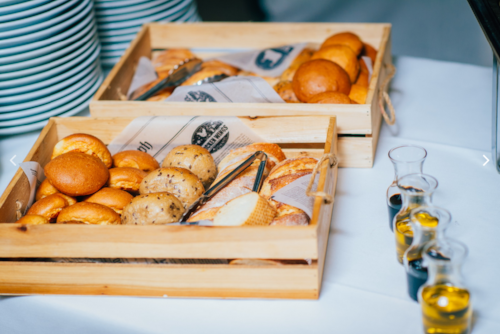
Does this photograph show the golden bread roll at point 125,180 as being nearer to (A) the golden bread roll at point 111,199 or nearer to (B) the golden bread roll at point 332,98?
(A) the golden bread roll at point 111,199

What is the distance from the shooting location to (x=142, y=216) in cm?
88

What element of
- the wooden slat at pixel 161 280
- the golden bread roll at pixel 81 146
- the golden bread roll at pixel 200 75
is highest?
the golden bread roll at pixel 200 75

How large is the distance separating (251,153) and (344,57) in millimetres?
445

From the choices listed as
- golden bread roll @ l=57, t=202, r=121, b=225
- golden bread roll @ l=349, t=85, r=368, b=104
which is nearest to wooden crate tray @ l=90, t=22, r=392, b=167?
golden bread roll @ l=349, t=85, r=368, b=104

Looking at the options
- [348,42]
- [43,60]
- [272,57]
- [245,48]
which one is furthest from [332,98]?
[43,60]

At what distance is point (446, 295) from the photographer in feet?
2.13

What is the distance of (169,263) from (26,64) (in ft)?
2.53

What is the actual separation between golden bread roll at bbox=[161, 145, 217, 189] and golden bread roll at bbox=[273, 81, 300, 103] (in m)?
0.35

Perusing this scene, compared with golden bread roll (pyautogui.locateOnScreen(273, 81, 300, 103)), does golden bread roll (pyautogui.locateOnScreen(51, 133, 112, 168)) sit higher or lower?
lower

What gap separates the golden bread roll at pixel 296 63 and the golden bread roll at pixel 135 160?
1.68 ft

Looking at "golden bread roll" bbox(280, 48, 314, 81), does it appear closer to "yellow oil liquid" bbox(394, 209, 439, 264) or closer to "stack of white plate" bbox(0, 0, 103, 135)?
"stack of white plate" bbox(0, 0, 103, 135)

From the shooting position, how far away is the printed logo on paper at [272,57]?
1537mm

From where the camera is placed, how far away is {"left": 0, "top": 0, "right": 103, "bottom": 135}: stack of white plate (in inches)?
47.9

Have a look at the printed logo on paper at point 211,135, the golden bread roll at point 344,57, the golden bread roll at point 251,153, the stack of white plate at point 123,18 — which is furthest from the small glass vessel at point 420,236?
the stack of white plate at point 123,18
